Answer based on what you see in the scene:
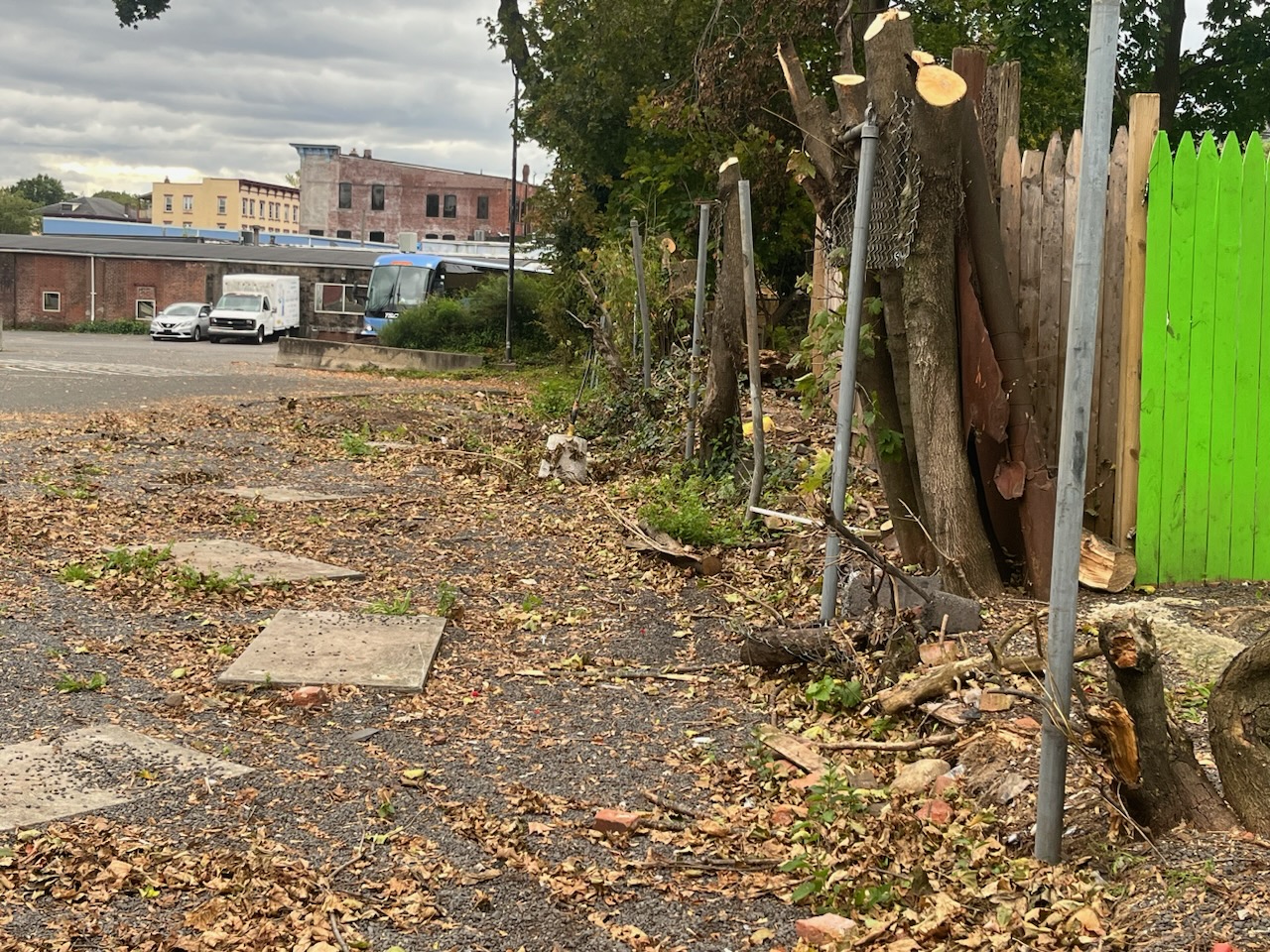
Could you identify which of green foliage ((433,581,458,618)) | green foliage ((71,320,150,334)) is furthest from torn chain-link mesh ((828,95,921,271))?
green foliage ((71,320,150,334))

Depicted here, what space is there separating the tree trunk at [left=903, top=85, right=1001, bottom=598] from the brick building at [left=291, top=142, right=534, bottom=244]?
84.0 metres

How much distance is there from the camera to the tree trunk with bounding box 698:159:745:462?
31.2 ft

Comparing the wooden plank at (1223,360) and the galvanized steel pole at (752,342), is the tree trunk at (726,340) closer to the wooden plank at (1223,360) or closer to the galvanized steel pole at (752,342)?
the galvanized steel pole at (752,342)

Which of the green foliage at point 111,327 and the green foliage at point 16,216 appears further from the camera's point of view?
the green foliage at point 16,216

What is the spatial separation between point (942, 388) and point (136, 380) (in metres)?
20.5

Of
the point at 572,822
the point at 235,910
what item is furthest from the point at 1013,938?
the point at 235,910

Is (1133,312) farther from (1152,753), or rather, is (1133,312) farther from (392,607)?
(392,607)

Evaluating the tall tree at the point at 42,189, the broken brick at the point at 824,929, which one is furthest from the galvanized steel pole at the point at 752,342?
the tall tree at the point at 42,189

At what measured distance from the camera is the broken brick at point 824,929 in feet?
10.1

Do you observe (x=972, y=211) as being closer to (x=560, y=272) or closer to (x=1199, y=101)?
(x=1199, y=101)

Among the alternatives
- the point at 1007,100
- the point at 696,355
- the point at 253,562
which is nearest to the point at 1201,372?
the point at 1007,100

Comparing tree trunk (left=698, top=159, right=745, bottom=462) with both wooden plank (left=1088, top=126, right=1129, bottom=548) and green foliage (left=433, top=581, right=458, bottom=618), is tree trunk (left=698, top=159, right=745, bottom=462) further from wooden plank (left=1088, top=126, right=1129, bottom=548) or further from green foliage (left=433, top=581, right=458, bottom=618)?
wooden plank (left=1088, top=126, right=1129, bottom=548)

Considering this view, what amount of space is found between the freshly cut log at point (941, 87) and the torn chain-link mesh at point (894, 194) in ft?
0.36

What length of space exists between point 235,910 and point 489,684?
220 cm
